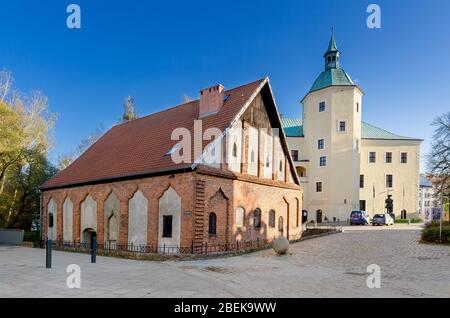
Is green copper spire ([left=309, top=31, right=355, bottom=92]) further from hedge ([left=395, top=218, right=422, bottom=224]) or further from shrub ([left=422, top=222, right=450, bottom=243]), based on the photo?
shrub ([left=422, top=222, right=450, bottom=243])

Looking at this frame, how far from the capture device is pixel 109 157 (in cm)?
2448

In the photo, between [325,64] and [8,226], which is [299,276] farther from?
[325,64]

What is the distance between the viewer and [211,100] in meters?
21.6

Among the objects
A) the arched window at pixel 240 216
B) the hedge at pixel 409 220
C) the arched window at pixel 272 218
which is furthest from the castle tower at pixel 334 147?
the arched window at pixel 240 216

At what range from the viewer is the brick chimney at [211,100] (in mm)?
21297

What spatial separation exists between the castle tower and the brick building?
2013 centimetres

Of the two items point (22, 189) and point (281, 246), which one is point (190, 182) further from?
point (22, 189)

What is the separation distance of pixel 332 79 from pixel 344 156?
10.5 m

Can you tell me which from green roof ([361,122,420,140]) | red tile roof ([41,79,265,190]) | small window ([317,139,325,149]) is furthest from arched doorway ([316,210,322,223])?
red tile roof ([41,79,265,190])

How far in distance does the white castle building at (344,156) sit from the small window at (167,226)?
31.9m

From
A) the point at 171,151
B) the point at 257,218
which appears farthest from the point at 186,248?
the point at 257,218

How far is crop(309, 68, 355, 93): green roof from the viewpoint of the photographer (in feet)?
151
